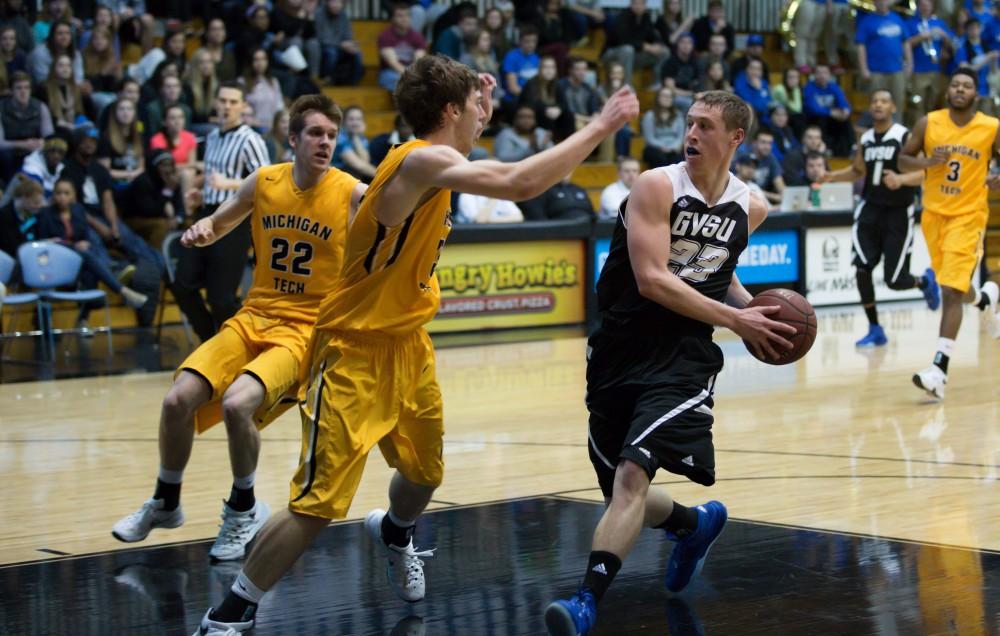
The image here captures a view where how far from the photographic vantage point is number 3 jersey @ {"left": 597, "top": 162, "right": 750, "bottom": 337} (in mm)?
4805

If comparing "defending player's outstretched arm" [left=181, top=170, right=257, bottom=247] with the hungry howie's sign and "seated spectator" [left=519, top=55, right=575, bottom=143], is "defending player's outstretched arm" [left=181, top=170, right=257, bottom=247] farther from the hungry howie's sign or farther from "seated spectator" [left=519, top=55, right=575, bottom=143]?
"seated spectator" [left=519, top=55, right=575, bottom=143]

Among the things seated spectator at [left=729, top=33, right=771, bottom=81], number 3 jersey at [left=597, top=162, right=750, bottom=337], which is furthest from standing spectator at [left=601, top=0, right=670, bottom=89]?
number 3 jersey at [left=597, top=162, right=750, bottom=337]

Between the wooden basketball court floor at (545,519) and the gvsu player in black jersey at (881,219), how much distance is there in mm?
1889

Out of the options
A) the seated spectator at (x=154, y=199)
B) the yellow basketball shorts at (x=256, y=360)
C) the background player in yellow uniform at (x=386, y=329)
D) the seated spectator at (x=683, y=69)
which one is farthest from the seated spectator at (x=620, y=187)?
the background player in yellow uniform at (x=386, y=329)

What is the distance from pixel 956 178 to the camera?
10.2 m

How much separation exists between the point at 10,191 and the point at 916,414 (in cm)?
828

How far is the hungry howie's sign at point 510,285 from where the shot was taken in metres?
13.9

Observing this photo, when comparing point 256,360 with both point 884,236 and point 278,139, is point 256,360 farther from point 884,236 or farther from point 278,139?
point 278,139

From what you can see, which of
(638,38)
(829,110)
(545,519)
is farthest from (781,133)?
(545,519)

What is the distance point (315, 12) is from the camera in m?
17.4

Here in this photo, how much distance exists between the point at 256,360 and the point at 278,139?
8763 millimetres

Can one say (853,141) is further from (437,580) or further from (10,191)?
(437,580)

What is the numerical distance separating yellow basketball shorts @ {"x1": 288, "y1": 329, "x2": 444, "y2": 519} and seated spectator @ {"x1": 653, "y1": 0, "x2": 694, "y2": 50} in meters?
15.5

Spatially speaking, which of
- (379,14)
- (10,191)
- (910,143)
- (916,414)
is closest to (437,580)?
(916,414)
